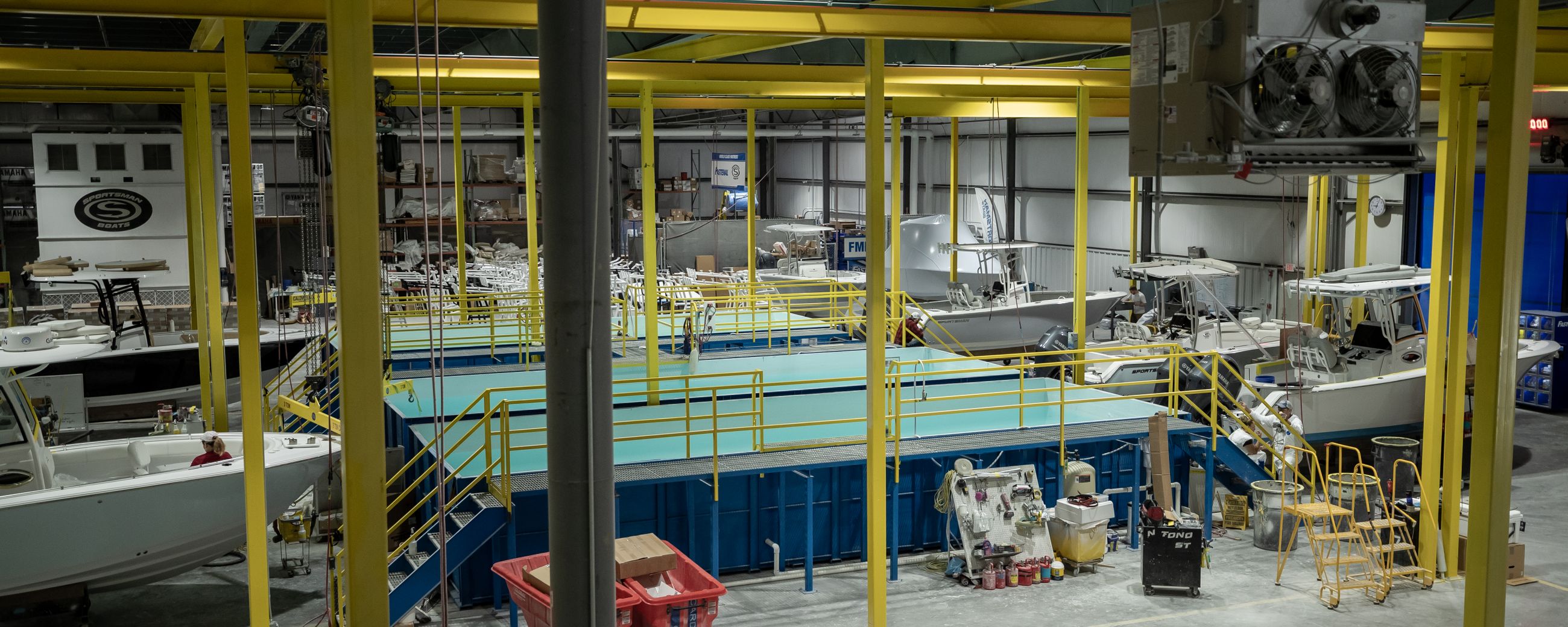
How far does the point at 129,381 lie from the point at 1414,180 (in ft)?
70.5

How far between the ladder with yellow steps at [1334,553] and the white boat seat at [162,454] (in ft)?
34.9

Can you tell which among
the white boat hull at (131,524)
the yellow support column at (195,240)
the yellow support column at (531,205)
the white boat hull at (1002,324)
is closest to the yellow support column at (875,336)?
the white boat hull at (131,524)

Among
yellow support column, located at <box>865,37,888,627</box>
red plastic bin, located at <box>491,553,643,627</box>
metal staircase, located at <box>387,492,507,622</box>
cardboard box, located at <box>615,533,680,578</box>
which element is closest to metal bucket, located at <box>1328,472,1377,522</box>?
yellow support column, located at <box>865,37,888,627</box>

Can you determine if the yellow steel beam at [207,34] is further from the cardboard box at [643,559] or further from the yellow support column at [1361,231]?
the yellow support column at [1361,231]

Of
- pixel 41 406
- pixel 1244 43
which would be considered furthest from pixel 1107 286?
pixel 1244 43

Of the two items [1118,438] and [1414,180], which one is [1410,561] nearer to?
[1118,438]

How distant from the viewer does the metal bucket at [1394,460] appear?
1342 cm

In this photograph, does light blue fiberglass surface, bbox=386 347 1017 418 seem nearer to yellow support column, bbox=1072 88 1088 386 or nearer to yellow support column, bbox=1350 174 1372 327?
yellow support column, bbox=1072 88 1088 386

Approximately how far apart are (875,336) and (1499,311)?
13.4 ft

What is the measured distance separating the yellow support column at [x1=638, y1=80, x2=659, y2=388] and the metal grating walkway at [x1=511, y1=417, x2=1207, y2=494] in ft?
9.60

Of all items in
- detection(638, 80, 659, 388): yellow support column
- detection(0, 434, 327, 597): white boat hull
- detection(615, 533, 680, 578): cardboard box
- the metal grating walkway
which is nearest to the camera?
detection(615, 533, 680, 578): cardboard box

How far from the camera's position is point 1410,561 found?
12.3 m

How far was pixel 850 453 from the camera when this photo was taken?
40.9 feet

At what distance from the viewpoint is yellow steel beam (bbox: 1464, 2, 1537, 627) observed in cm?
684
